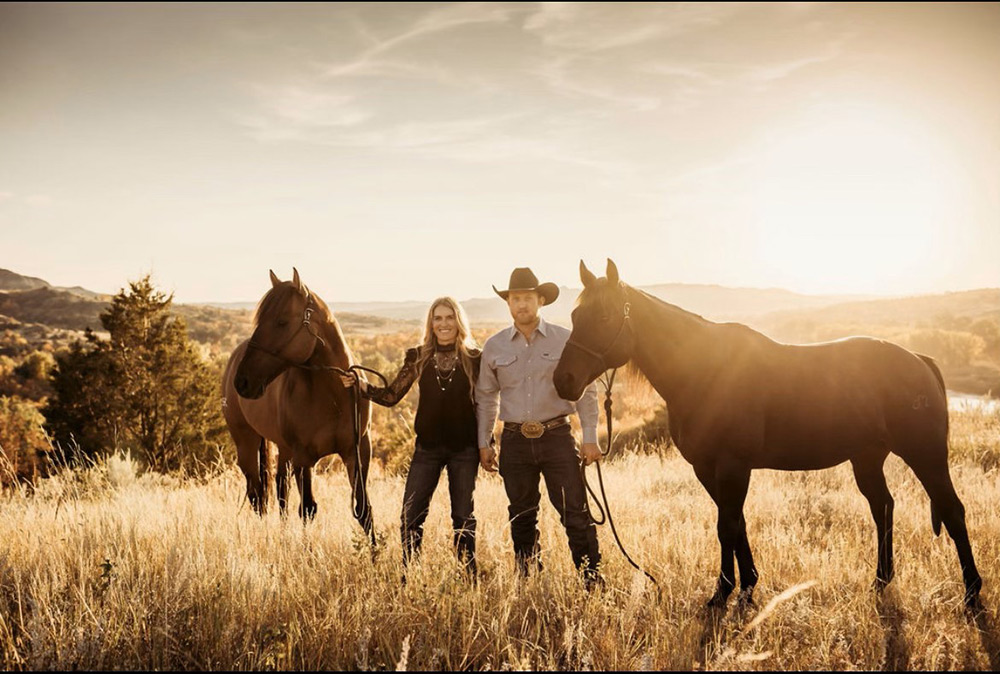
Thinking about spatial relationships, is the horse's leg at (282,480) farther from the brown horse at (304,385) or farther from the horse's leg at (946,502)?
the horse's leg at (946,502)

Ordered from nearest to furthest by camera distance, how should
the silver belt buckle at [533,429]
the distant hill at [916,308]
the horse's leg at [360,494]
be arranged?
the silver belt buckle at [533,429], the horse's leg at [360,494], the distant hill at [916,308]

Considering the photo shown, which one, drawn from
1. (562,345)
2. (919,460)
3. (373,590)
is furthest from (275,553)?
(919,460)

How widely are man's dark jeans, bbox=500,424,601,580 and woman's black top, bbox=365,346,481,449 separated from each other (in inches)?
14.7

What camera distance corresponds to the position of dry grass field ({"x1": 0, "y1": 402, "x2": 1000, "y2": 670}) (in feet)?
11.0

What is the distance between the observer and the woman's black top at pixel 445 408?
4801 mm

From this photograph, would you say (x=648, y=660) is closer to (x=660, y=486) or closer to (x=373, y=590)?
(x=373, y=590)

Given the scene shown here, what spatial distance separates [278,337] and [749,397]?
4.00 m

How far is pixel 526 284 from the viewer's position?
15.3ft

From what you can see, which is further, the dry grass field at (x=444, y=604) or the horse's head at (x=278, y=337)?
the horse's head at (x=278, y=337)

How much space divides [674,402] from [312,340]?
3.27m

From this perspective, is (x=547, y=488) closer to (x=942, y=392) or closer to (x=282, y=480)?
(x=942, y=392)

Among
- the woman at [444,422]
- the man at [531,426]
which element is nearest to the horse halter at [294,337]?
the woman at [444,422]

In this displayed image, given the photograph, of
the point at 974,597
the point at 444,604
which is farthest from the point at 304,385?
the point at 974,597

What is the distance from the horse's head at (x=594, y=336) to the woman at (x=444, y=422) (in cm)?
103
